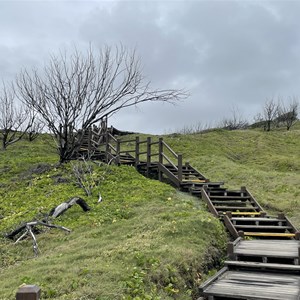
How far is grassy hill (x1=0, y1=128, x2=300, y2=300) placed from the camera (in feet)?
16.6

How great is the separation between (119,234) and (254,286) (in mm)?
3060

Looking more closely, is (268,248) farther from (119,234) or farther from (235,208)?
(119,234)

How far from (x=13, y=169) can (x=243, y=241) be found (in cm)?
1331

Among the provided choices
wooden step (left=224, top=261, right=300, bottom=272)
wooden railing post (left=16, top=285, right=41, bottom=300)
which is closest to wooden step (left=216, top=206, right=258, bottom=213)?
wooden step (left=224, top=261, right=300, bottom=272)

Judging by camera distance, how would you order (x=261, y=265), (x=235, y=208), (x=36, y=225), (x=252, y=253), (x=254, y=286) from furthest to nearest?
(x=235, y=208) → (x=36, y=225) → (x=252, y=253) → (x=261, y=265) → (x=254, y=286)

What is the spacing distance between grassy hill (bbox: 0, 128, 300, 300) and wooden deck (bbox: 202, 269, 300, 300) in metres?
0.41

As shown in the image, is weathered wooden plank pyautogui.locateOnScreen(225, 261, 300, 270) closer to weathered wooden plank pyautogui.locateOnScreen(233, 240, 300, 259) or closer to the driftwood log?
weathered wooden plank pyautogui.locateOnScreen(233, 240, 300, 259)

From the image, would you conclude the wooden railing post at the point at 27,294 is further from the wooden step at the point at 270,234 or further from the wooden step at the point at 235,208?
the wooden step at the point at 235,208

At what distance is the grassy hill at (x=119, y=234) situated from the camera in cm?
507

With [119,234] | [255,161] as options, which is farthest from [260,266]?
[255,161]

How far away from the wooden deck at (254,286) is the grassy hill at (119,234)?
408 mm

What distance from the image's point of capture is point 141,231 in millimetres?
7562

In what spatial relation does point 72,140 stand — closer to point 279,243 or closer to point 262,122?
point 279,243

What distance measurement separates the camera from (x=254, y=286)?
559 cm
